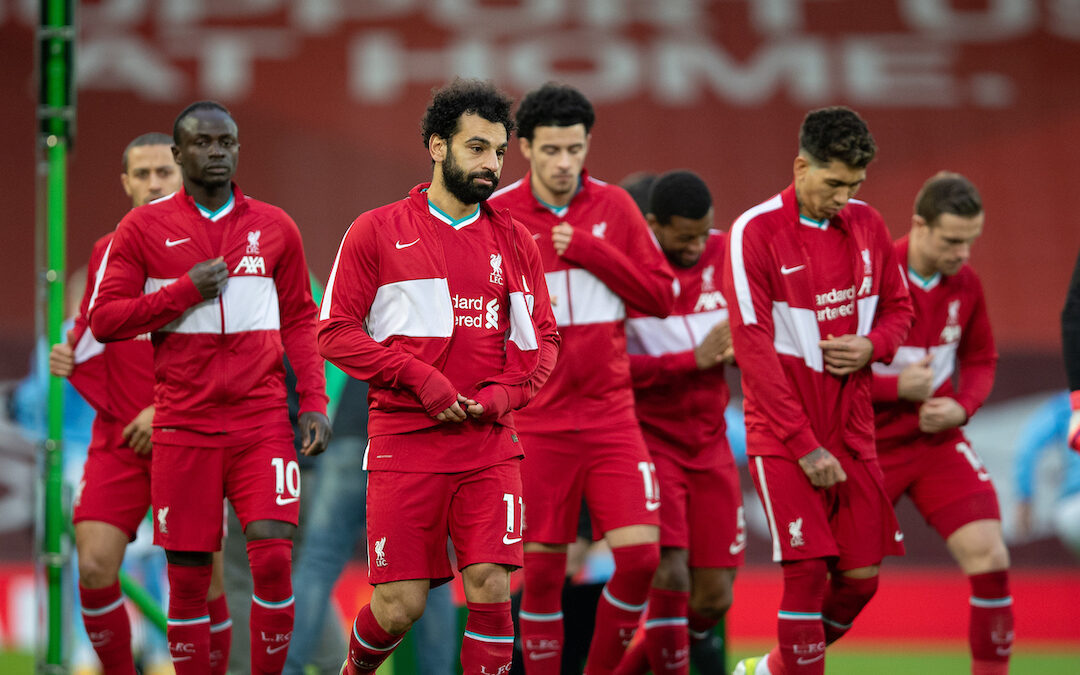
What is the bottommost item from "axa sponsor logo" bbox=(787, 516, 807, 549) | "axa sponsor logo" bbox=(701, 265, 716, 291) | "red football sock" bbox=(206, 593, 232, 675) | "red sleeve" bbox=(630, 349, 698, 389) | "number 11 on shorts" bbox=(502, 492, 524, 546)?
"red football sock" bbox=(206, 593, 232, 675)

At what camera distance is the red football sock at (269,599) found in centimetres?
501

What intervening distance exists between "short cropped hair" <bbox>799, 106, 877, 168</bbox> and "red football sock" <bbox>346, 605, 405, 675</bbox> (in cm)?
251

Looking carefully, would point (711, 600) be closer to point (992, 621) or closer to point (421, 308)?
point (992, 621)

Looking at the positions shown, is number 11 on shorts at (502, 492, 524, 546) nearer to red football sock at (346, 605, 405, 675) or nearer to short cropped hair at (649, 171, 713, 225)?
red football sock at (346, 605, 405, 675)

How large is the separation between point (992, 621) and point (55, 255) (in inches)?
185

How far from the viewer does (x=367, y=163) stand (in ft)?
41.9

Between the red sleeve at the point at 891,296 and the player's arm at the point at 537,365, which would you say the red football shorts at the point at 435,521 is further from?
the red sleeve at the point at 891,296

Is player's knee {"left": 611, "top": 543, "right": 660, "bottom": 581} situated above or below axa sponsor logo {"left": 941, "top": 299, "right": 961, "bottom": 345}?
below

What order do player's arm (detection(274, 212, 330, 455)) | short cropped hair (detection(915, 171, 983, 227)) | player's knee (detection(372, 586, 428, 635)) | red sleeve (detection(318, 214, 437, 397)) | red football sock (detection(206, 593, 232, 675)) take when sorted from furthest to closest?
short cropped hair (detection(915, 171, 983, 227))
red football sock (detection(206, 593, 232, 675))
player's arm (detection(274, 212, 330, 455))
player's knee (detection(372, 586, 428, 635))
red sleeve (detection(318, 214, 437, 397))

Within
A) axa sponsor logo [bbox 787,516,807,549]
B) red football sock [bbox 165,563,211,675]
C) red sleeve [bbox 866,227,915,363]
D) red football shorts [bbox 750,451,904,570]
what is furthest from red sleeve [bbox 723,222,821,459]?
red football sock [bbox 165,563,211,675]

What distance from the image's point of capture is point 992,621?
230 inches

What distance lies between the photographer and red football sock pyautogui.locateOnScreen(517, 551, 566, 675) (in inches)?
219

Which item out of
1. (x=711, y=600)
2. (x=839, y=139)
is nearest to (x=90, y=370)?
(x=711, y=600)

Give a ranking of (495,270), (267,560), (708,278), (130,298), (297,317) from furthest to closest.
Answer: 1. (708,278)
2. (297,317)
3. (130,298)
4. (267,560)
5. (495,270)
